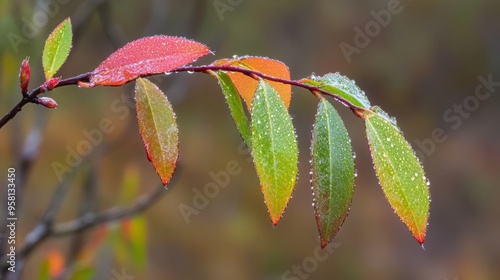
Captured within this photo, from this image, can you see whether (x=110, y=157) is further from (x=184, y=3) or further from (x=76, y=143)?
(x=184, y=3)

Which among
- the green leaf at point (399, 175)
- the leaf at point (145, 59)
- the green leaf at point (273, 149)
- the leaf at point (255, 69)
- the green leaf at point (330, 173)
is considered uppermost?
the leaf at point (145, 59)

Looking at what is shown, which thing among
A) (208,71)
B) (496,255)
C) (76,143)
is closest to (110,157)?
(76,143)

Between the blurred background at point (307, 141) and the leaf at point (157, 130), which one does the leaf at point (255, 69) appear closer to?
the leaf at point (157, 130)

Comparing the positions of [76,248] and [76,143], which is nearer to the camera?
[76,248]

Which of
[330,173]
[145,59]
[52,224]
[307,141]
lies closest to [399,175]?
[330,173]

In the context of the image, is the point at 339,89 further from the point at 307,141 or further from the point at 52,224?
the point at 307,141

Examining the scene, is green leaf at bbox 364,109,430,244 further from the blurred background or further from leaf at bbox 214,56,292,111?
the blurred background

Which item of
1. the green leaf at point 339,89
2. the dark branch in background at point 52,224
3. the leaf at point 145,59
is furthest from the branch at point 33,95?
the dark branch in background at point 52,224
